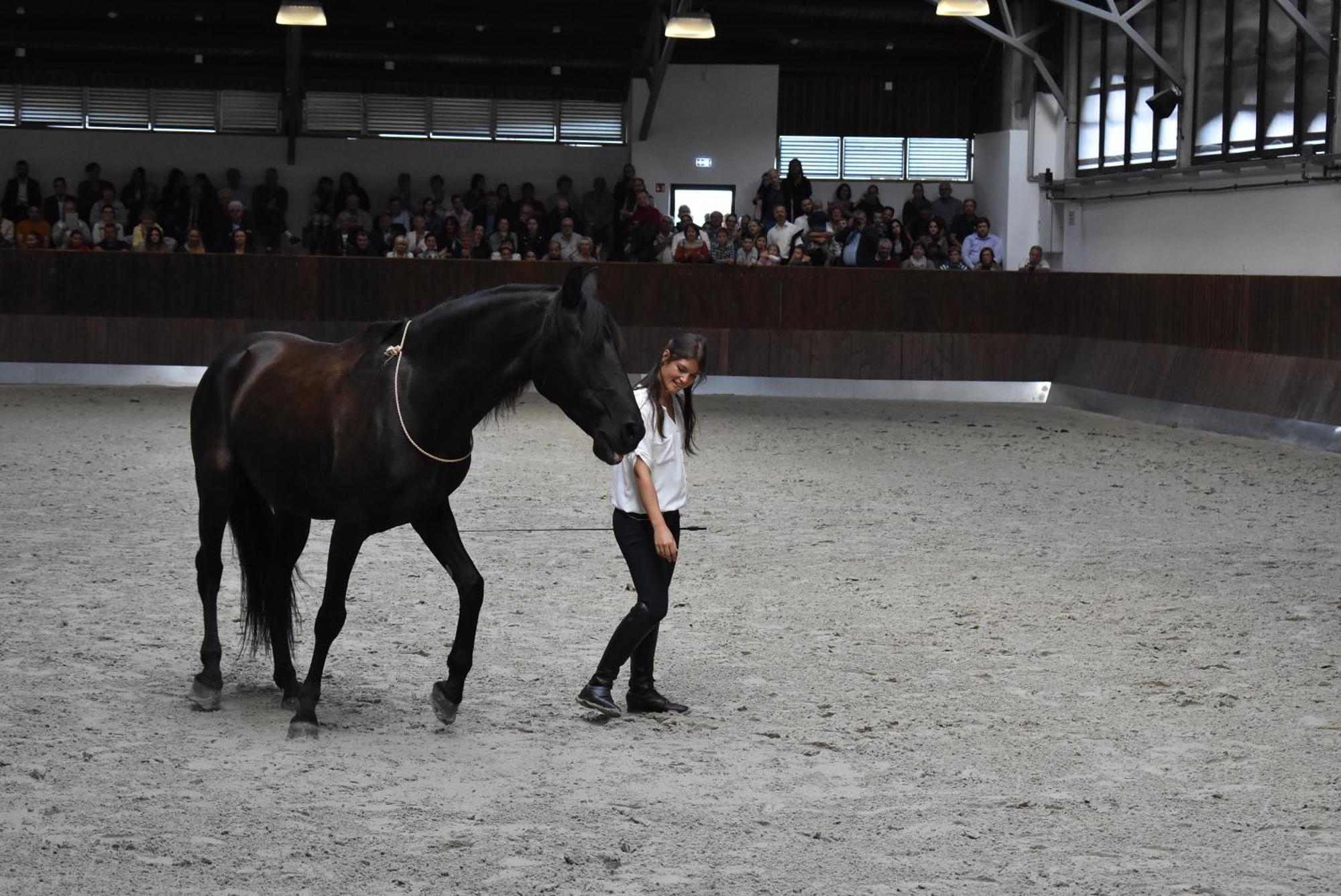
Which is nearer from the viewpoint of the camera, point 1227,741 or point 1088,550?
point 1227,741

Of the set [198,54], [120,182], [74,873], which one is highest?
[198,54]

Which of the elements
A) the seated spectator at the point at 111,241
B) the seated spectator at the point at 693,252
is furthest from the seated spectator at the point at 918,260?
the seated spectator at the point at 111,241

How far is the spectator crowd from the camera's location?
24.1 meters

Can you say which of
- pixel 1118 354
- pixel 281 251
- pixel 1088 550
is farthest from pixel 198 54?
Answer: pixel 1088 550

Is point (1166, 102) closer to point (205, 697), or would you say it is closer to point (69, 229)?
point (69, 229)

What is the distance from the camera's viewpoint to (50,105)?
30.4 meters

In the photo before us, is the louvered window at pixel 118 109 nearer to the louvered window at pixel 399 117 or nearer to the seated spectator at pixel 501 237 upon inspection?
the louvered window at pixel 399 117

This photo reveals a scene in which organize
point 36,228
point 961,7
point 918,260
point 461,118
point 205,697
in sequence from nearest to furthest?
1. point 205,697
2. point 961,7
3. point 918,260
4. point 36,228
5. point 461,118

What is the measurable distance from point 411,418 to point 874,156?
2714 centimetres

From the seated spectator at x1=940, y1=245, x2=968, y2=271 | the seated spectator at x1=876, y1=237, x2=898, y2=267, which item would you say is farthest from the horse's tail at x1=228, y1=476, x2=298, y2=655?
the seated spectator at x1=940, y1=245, x2=968, y2=271

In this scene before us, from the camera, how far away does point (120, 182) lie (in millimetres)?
30312

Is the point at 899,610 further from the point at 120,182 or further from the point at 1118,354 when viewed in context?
the point at 120,182

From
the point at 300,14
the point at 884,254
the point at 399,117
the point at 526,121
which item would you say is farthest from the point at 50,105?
the point at 884,254

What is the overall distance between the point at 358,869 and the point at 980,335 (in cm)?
1939
